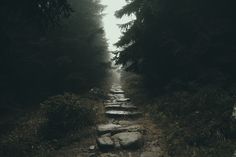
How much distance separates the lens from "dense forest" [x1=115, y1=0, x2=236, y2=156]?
373 inches

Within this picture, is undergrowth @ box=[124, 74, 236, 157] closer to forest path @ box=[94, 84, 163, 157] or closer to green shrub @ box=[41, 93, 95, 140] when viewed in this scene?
forest path @ box=[94, 84, 163, 157]

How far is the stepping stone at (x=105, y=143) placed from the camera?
31.3ft

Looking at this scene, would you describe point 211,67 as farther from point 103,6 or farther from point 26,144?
point 103,6

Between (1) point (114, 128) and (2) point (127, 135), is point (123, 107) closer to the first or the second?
(1) point (114, 128)

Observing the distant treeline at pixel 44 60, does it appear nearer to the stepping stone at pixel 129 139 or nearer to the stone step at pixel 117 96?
the stone step at pixel 117 96

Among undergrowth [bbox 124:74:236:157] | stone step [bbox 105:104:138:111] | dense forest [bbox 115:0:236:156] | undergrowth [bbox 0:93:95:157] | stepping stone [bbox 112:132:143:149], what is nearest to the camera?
undergrowth [bbox 124:74:236:157]

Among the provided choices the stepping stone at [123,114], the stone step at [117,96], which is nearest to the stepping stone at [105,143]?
the stepping stone at [123,114]

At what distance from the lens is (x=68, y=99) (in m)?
12.5

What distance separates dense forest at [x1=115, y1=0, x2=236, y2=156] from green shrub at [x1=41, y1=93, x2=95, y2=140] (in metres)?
3.05

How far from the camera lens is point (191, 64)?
1320cm

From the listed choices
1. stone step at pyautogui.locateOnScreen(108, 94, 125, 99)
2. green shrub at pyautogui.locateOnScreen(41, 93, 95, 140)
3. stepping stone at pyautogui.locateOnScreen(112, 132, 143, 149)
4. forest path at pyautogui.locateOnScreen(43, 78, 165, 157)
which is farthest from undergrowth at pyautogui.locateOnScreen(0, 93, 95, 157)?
stone step at pyautogui.locateOnScreen(108, 94, 125, 99)

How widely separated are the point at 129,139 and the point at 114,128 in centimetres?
157

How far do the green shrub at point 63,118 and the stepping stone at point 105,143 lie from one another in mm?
1820

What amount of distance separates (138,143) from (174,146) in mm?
1265
